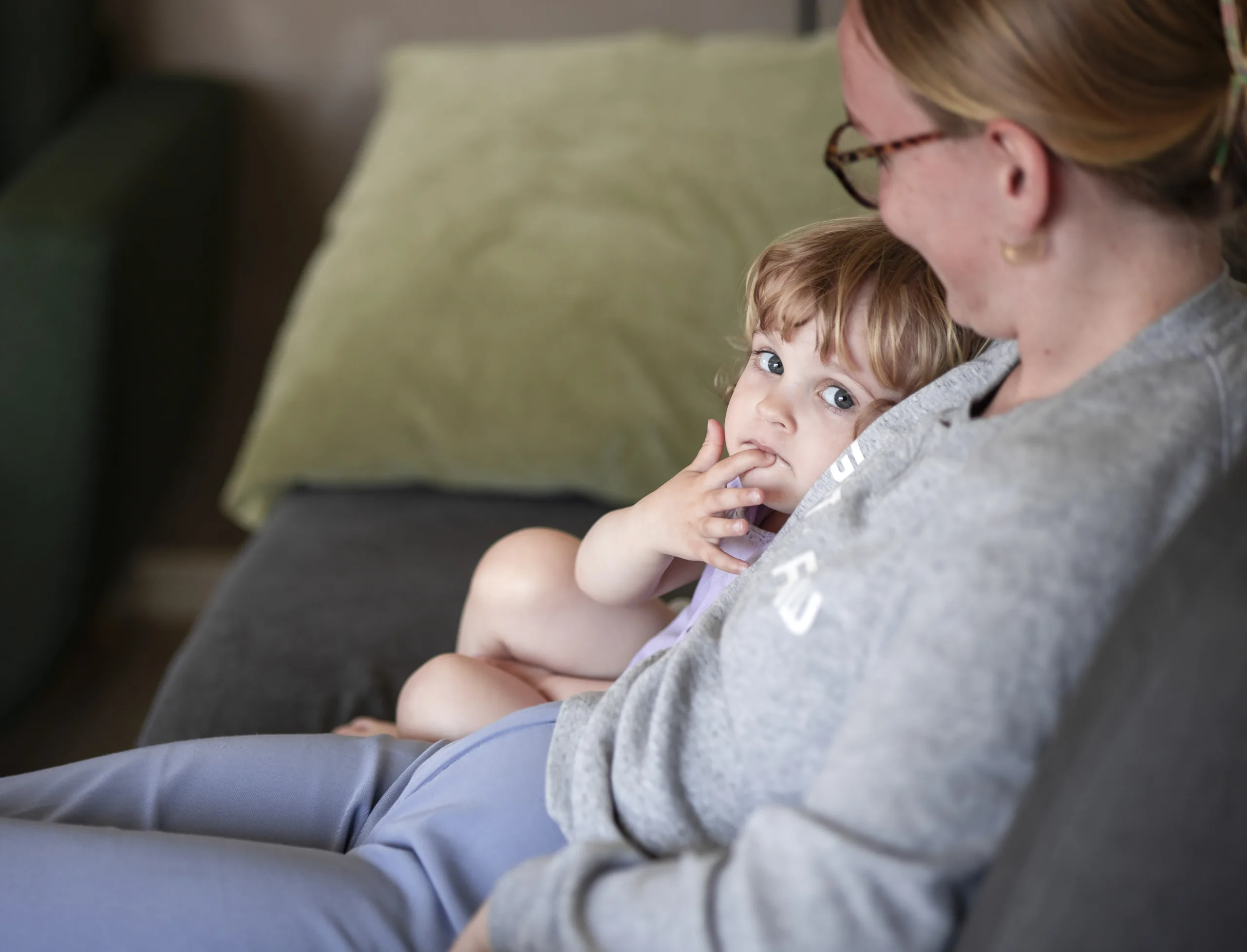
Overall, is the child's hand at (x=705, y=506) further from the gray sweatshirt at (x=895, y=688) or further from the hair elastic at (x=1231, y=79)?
the hair elastic at (x=1231, y=79)

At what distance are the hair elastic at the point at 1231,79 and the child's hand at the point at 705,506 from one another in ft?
1.21

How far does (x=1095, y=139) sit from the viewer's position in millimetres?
665

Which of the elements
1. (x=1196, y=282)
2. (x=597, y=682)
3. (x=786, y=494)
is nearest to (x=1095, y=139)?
(x=1196, y=282)

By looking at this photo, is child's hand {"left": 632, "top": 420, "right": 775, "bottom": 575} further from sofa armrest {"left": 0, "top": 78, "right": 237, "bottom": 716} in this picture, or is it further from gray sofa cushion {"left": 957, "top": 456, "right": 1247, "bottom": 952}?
sofa armrest {"left": 0, "top": 78, "right": 237, "bottom": 716}

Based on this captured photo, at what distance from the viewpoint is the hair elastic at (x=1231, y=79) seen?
64 cm

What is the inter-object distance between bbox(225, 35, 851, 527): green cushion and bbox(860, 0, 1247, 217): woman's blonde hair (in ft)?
2.96

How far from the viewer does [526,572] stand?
1.13 m

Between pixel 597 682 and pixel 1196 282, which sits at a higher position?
pixel 1196 282

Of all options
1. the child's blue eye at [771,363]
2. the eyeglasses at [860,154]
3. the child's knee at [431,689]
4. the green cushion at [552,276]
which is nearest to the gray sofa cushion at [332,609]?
the green cushion at [552,276]

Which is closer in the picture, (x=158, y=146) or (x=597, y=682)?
(x=597, y=682)

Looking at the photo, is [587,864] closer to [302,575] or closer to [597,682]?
[597,682]

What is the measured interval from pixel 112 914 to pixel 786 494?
1.78 ft

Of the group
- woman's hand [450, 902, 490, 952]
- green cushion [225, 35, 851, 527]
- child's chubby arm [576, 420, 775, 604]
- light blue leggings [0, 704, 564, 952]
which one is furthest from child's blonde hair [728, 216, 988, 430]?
green cushion [225, 35, 851, 527]

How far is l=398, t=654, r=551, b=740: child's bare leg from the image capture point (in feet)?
3.47
